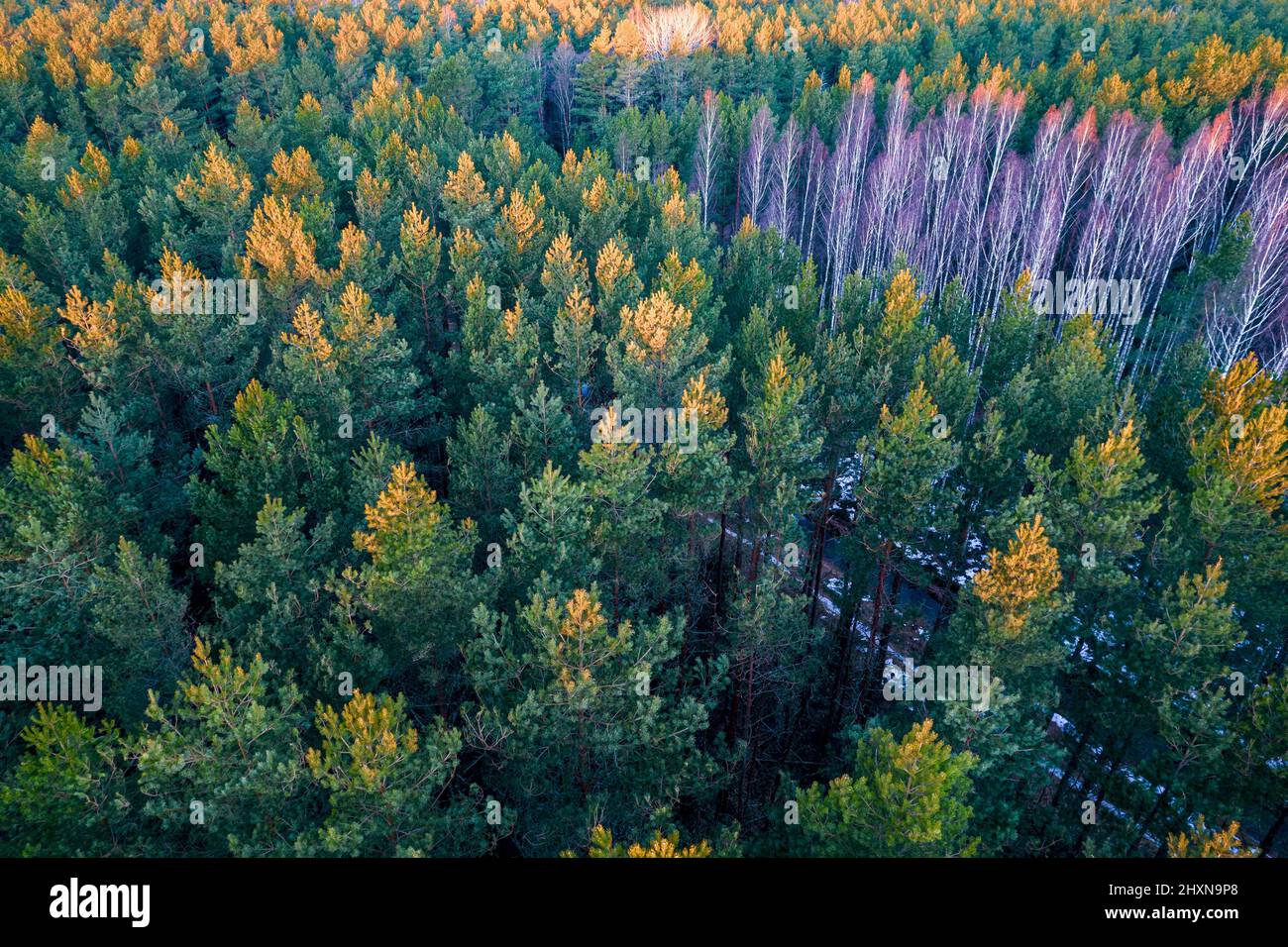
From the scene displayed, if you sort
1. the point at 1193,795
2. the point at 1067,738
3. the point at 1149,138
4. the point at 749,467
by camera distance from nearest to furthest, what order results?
the point at 1193,795 → the point at 1067,738 → the point at 749,467 → the point at 1149,138

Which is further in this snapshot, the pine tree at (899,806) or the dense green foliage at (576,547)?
the dense green foliage at (576,547)

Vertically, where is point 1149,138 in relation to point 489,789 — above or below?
above

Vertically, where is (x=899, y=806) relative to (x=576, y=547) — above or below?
below

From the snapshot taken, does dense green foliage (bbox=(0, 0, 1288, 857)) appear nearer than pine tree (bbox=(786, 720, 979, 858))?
No

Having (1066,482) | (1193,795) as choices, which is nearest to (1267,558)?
(1066,482)

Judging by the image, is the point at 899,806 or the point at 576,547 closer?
the point at 899,806

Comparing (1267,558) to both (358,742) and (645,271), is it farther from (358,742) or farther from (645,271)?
(645,271)

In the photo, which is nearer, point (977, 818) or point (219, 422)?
point (977, 818)

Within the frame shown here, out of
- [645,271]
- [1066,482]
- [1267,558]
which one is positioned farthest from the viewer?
[645,271]
